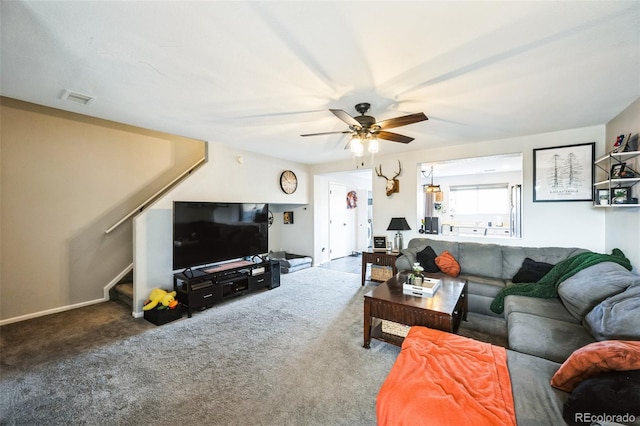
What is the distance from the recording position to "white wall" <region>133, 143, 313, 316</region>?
3273 millimetres

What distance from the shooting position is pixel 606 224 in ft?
10.5

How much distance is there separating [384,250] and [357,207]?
322cm

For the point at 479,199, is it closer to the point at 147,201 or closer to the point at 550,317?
the point at 550,317

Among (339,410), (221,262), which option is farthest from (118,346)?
(339,410)

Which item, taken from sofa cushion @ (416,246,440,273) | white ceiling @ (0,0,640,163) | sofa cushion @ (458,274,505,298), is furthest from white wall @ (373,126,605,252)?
sofa cushion @ (458,274,505,298)

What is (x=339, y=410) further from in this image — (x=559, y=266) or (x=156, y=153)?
(x=156, y=153)

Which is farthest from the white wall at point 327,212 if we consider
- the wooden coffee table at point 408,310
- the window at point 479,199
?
the wooden coffee table at point 408,310

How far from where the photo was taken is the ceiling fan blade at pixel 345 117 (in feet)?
6.49

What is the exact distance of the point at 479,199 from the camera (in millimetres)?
7918

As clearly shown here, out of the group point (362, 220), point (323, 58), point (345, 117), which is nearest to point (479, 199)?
point (362, 220)

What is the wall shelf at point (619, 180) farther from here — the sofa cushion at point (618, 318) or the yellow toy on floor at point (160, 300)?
the yellow toy on floor at point (160, 300)

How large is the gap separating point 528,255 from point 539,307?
4.13 ft

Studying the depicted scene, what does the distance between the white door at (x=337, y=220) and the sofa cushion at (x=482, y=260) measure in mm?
3317

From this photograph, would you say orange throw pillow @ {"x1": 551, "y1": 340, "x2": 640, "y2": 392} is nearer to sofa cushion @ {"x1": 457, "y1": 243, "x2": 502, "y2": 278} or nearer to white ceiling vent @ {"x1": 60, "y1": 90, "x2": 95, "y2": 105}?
sofa cushion @ {"x1": 457, "y1": 243, "x2": 502, "y2": 278}
